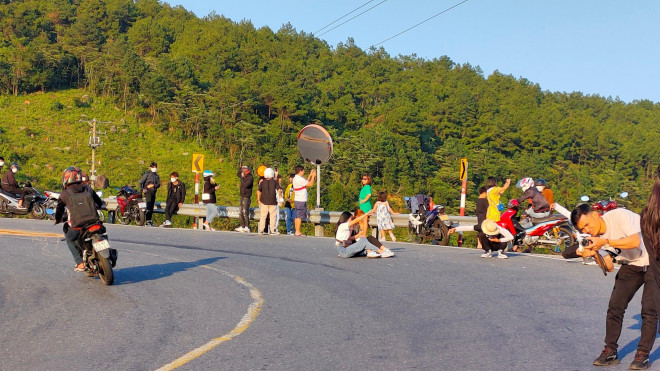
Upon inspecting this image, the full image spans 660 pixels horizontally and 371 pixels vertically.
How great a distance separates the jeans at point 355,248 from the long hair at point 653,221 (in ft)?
29.9

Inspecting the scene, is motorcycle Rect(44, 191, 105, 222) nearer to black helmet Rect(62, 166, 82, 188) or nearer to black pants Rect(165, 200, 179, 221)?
black pants Rect(165, 200, 179, 221)

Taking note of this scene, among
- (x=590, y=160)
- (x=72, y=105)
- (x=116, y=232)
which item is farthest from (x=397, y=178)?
(x=116, y=232)

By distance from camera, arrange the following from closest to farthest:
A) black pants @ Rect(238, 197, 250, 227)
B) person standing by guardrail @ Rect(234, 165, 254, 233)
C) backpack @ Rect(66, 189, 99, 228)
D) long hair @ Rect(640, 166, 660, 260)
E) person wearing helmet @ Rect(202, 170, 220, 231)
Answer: long hair @ Rect(640, 166, 660, 260), backpack @ Rect(66, 189, 99, 228), person standing by guardrail @ Rect(234, 165, 254, 233), black pants @ Rect(238, 197, 250, 227), person wearing helmet @ Rect(202, 170, 220, 231)

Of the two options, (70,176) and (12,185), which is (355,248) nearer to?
(70,176)

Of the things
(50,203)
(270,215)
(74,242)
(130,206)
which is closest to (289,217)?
(270,215)

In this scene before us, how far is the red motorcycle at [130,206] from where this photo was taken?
80.3 ft

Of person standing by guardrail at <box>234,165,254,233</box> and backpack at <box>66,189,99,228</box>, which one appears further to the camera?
person standing by guardrail at <box>234,165,254,233</box>

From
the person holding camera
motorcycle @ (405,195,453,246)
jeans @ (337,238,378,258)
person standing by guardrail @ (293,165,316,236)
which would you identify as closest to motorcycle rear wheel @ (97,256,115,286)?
jeans @ (337,238,378,258)

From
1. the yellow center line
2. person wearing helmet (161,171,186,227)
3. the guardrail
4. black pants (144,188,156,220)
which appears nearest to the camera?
the yellow center line

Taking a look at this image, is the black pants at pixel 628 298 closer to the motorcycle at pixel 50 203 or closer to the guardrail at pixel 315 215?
the guardrail at pixel 315 215

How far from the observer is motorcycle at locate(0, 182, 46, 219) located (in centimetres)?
2548

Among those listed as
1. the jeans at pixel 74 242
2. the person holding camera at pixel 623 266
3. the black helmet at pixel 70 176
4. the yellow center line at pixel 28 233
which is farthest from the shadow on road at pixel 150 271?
the person holding camera at pixel 623 266

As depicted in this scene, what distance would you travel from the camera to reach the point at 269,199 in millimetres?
20625

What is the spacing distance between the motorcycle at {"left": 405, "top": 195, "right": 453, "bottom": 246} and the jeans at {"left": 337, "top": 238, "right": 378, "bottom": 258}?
4888mm
